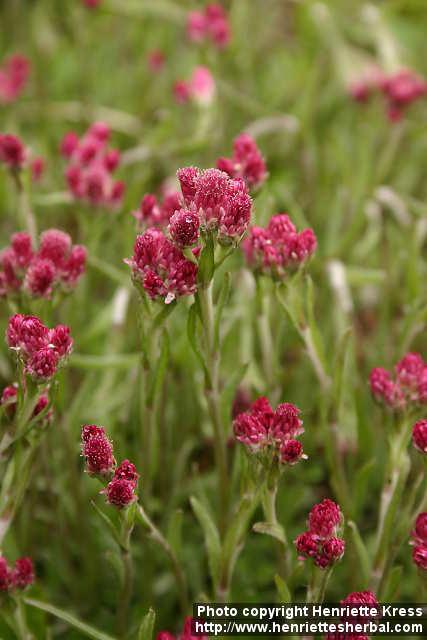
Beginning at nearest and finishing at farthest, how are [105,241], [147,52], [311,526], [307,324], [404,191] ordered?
[311,526], [307,324], [105,241], [404,191], [147,52]

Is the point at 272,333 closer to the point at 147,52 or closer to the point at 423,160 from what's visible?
the point at 423,160

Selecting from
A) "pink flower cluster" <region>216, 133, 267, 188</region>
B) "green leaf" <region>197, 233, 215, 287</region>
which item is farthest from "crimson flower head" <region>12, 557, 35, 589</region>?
"pink flower cluster" <region>216, 133, 267, 188</region>

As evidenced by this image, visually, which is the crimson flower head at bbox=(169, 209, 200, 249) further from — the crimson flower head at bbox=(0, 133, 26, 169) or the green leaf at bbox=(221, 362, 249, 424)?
the crimson flower head at bbox=(0, 133, 26, 169)

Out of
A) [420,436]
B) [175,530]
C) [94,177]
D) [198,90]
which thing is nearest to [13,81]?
[198,90]

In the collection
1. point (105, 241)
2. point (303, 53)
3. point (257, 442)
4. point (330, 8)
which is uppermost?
point (330, 8)

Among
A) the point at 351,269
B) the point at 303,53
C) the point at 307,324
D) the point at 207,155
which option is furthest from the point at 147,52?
the point at 307,324

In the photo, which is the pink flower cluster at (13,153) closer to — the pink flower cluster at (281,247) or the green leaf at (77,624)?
the pink flower cluster at (281,247)
